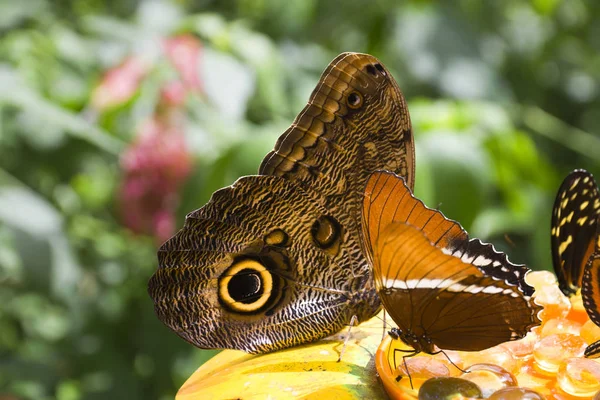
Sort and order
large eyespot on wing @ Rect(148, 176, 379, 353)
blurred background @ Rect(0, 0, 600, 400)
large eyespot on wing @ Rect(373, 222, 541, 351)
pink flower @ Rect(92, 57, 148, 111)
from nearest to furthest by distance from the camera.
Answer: large eyespot on wing @ Rect(373, 222, 541, 351), large eyespot on wing @ Rect(148, 176, 379, 353), blurred background @ Rect(0, 0, 600, 400), pink flower @ Rect(92, 57, 148, 111)

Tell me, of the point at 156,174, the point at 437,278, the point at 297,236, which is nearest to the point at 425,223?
the point at 437,278

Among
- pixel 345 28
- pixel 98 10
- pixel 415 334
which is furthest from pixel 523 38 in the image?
pixel 415 334

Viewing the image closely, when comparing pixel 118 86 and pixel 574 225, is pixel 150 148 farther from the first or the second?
pixel 574 225

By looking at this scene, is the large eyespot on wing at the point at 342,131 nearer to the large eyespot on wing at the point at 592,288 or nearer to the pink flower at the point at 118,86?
the large eyespot on wing at the point at 592,288

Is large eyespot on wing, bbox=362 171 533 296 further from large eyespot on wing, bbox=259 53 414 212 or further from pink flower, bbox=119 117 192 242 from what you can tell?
pink flower, bbox=119 117 192 242

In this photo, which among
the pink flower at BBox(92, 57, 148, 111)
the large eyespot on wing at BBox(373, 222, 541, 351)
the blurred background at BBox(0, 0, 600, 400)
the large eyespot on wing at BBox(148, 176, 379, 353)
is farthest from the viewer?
the pink flower at BBox(92, 57, 148, 111)

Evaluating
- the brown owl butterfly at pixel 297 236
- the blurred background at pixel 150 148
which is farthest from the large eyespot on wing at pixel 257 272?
the blurred background at pixel 150 148

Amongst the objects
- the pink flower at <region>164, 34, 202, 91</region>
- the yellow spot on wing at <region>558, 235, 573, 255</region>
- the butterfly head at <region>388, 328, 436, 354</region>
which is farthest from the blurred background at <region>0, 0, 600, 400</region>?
the butterfly head at <region>388, 328, 436, 354</region>
